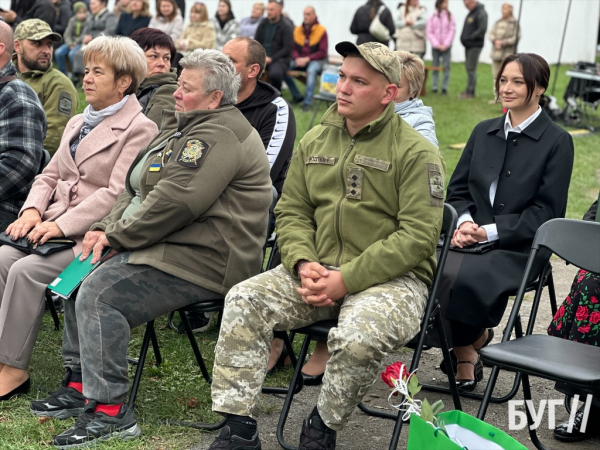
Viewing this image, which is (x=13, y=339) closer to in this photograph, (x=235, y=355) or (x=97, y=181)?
(x=97, y=181)

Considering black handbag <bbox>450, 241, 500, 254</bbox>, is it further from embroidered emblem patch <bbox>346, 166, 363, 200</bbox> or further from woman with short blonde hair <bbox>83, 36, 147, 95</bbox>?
woman with short blonde hair <bbox>83, 36, 147, 95</bbox>

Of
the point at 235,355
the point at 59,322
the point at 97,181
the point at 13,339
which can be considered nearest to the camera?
the point at 235,355

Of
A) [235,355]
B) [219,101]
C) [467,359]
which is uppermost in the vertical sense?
[219,101]

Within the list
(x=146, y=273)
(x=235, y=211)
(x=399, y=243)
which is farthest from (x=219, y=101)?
(x=399, y=243)

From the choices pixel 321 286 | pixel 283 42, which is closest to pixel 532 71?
pixel 321 286

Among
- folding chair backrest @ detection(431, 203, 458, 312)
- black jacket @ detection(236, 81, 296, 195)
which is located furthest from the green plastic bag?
black jacket @ detection(236, 81, 296, 195)

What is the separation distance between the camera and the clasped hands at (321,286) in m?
3.51

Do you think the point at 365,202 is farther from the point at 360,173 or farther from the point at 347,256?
the point at 347,256

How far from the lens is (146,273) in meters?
3.79

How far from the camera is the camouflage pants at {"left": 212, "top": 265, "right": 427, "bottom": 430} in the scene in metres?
3.30

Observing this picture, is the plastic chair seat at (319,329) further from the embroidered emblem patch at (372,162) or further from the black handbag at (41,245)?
the black handbag at (41,245)

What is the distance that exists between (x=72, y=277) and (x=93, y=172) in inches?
25.9

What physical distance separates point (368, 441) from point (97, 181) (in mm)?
1850

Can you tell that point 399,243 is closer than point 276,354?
Yes
